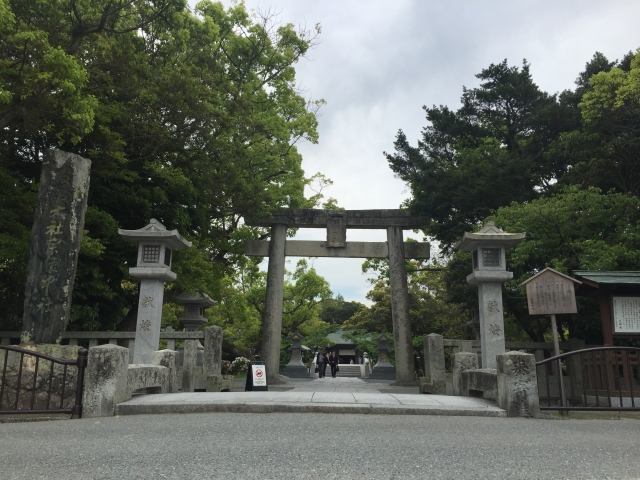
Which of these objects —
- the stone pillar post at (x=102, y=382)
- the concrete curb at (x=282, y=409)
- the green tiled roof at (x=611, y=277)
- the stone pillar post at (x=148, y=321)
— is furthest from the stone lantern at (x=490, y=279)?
the stone pillar post at (x=102, y=382)

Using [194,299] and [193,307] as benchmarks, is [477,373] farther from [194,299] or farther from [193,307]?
[193,307]

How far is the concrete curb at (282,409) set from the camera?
6.20m

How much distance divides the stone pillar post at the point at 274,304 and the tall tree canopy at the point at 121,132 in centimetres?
255

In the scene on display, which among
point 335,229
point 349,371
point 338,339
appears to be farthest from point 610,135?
point 338,339

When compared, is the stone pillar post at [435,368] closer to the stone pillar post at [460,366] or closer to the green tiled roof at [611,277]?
the stone pillar post at [460,366]

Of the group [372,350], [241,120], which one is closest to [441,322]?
[372,350]

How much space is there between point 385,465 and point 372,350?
2676cm

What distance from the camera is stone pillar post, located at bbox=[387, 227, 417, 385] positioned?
1653 centimetres

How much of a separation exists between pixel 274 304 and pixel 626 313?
36.4 feet

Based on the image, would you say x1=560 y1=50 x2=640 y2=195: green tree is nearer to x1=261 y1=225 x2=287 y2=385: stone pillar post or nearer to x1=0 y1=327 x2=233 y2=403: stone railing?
x1=261 y1=225 x2=287 y2=385: stone pillar post

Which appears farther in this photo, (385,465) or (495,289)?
(495,289)

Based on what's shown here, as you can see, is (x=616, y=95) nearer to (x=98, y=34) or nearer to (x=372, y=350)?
(x=98, y=34)

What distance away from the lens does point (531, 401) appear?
20.6ft

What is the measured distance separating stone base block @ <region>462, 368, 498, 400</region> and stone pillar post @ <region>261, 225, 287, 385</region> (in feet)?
29.4
